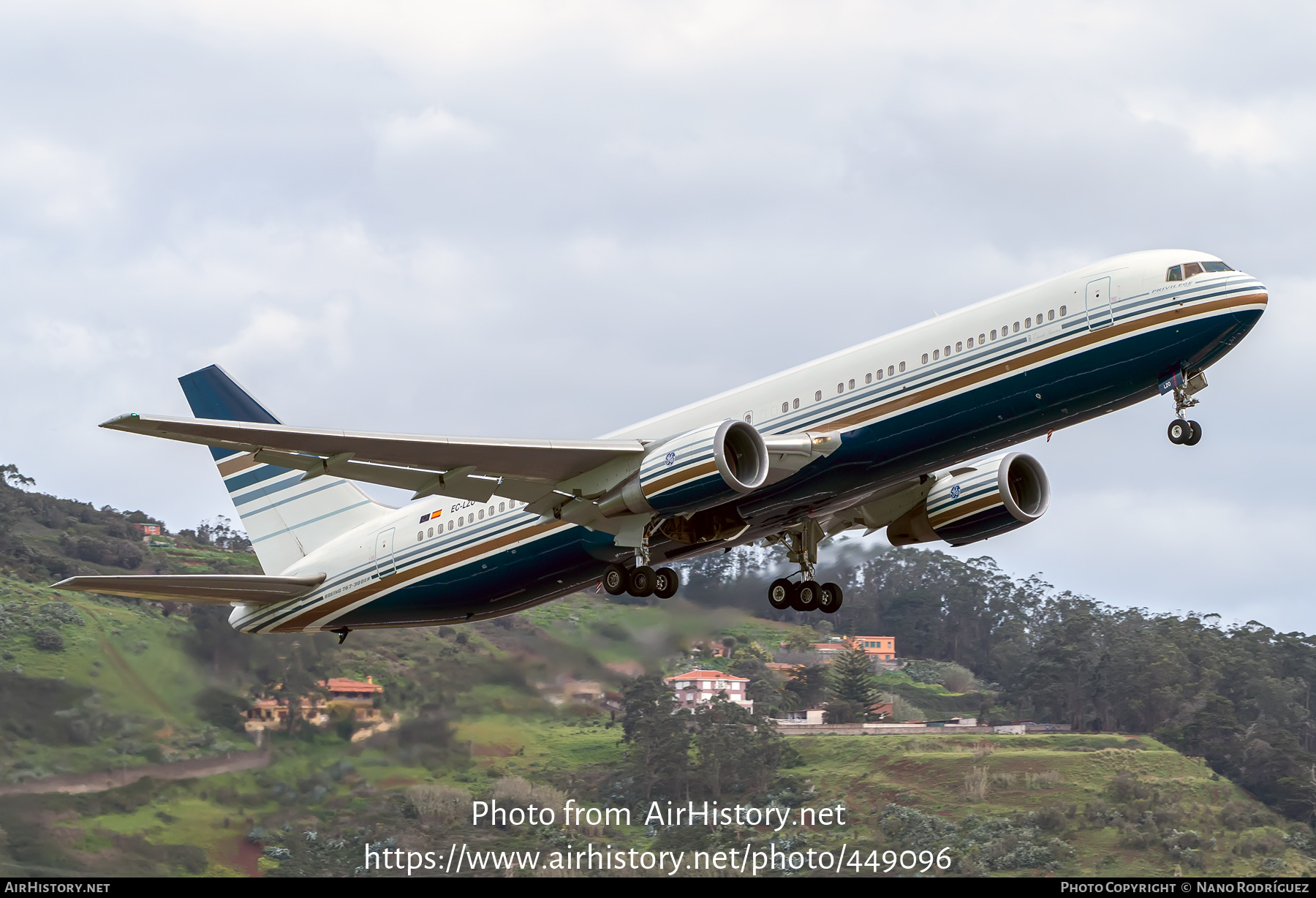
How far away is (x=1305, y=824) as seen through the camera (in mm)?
71062

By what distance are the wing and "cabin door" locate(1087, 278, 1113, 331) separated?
907cm

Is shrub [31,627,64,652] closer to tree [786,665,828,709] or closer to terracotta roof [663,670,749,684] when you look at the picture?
terracotta roof [663,670,749,684]

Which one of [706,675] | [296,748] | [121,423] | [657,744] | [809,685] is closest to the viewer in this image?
[121,423]

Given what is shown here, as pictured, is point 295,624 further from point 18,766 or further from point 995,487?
point 995,487

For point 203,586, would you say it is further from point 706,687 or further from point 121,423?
point 706,687

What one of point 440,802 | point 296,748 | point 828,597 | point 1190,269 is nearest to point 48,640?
point 296,748

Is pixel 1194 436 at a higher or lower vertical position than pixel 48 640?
higher

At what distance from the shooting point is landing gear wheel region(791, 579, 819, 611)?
112ft

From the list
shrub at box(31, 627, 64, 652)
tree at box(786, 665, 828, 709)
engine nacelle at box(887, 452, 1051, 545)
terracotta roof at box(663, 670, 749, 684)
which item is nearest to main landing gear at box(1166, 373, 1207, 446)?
engine nacelle at box(887, 452, 1051, 545)

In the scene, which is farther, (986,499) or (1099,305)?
(986,499)

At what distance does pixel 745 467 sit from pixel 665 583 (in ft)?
13.3

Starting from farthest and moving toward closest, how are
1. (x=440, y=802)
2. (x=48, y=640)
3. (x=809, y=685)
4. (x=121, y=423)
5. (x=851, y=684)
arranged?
(x=851, y=684)
(x=809, y=685)
(x=440, y=802)
(x=48, y=640)
(x=121, y=423)

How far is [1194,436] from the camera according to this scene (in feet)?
88.6

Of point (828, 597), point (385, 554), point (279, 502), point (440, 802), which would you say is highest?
point (279, 502)
